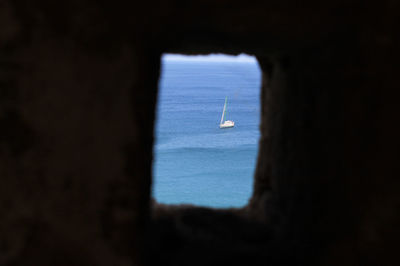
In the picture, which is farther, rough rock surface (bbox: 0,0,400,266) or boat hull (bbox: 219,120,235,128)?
boat hull (bbox: 219,120,235,128)

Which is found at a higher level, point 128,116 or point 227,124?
point 128,116

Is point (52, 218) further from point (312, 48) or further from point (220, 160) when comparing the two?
point (220, 160)

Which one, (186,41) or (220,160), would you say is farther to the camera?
(220,160)

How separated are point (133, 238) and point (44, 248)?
0.73 ft

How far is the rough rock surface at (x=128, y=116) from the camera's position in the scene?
0.79 meters

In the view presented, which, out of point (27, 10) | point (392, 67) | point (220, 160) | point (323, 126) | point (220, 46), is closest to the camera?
point (27, 10)

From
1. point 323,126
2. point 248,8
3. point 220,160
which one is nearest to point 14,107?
point 248,8

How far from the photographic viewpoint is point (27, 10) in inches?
30.6

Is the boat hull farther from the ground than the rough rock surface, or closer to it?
closer to it

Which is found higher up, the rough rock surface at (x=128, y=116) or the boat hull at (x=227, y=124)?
the rough rock surface at (x=128, y=116)

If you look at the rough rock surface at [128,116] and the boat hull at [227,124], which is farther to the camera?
the boat hull at [227,124]

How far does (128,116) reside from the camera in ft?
2.70

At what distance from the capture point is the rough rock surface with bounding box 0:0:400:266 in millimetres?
793

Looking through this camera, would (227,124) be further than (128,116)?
Yes
